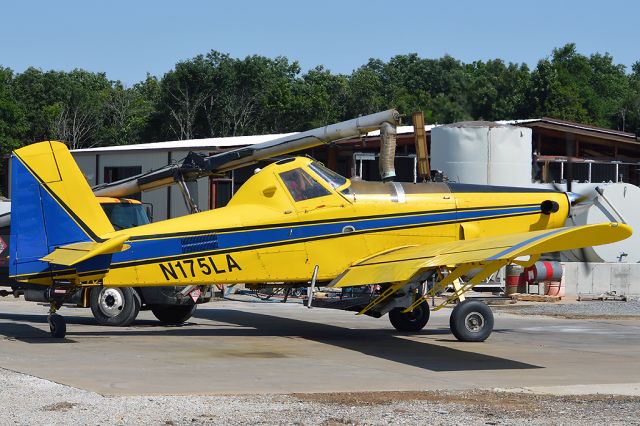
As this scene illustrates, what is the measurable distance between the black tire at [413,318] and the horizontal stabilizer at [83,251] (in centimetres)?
534

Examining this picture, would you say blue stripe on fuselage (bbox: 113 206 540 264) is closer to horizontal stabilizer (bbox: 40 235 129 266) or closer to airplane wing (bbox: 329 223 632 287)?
horizontal stabilizer (bbox: 40 235 129 266)

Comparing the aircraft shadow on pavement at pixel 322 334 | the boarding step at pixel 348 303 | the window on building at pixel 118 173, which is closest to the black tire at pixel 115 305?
the aircraft shadow on pavement at pixel 322 334

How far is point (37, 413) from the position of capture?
914cm

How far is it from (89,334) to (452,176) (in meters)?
17.6

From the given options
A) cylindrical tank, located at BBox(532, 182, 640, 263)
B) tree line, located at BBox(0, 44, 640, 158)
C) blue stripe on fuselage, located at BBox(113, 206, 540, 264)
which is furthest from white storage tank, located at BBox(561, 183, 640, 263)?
tree line, located at BBox(0, 44, 640, 158)

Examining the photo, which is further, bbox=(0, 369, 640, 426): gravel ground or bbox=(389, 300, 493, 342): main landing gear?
bbox=(389, 300, 493, 342): main landing gear

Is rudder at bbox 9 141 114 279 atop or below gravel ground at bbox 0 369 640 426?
atop

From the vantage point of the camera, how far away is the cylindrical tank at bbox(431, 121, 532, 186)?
3153cm

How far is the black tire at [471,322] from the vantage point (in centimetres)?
1571

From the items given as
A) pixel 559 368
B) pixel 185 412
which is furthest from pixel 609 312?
pixel 185 412

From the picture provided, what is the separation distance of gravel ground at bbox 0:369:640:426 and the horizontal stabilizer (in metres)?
3.94

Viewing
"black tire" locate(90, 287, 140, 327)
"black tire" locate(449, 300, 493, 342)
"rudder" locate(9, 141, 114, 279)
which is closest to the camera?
"rudder" locate(9, 141, 114, 279)

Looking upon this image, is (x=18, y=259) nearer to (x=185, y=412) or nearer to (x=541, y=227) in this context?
(x=185, y=412)

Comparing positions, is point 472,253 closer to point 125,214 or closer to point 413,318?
point 413,318
